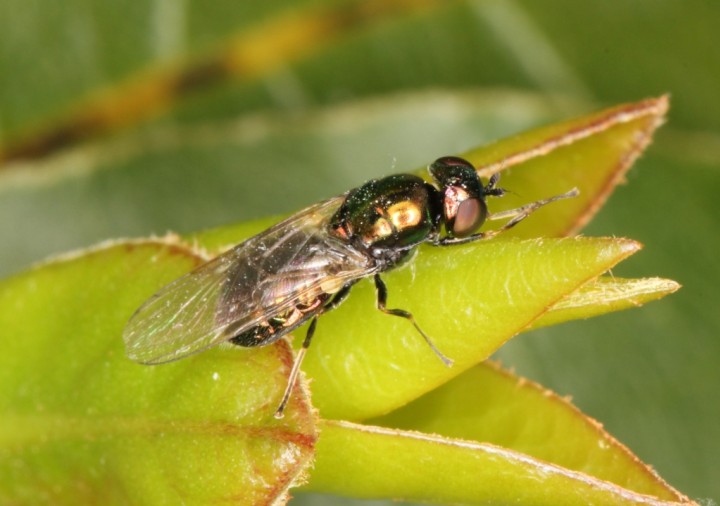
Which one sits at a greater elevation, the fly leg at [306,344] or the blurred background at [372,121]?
the blurred background at [372,121]

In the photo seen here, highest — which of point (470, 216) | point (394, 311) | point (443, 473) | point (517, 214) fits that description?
point (470, 216)

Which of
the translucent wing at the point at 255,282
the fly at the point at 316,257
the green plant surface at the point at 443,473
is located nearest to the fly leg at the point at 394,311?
the fly at the point at 316,257

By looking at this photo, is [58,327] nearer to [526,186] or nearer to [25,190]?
[526,186]

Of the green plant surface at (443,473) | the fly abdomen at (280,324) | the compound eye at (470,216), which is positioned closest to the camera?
the green plant surface at (443,473)

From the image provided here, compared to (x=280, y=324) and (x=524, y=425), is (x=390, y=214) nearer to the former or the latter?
(x=280, y=324)

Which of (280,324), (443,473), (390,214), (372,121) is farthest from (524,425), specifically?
(372,121)

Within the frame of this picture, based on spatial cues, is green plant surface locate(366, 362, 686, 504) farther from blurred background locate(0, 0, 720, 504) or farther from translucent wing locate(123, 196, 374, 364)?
blurred background locate(0, 0, 720, 504)

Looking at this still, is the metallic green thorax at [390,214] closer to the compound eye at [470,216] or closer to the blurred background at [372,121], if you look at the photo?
the compound eye at [470,216]

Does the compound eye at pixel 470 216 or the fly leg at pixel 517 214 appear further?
the compound eye at pixel 470 216
